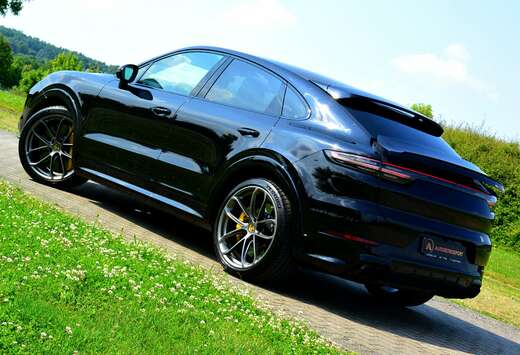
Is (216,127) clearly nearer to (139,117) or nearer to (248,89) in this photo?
(248,89)

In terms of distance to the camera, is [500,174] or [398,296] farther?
[500,174]

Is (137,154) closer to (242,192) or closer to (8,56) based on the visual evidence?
(242,192)

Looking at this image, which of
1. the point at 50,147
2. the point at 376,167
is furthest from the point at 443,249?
the point at 50,147

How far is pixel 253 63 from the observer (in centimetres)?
677

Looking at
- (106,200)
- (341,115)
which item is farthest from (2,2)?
(341,115)

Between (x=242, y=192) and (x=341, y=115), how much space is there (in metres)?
1.05

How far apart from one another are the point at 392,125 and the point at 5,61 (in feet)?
481

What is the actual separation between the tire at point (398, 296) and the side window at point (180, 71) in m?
2.61

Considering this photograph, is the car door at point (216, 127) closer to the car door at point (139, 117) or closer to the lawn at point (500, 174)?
the car door at point (139, 117)

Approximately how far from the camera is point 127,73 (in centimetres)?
762

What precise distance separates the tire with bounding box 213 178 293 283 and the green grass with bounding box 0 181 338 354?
0.37 m

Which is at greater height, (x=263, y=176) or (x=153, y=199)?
(x=263, y=176)

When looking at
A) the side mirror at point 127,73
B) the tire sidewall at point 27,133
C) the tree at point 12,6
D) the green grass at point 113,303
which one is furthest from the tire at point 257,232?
the tree at point 12,6

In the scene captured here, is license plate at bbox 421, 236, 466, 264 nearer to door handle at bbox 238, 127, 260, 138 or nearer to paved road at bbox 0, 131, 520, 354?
paved road at bbox 0, 131, 520, 354
